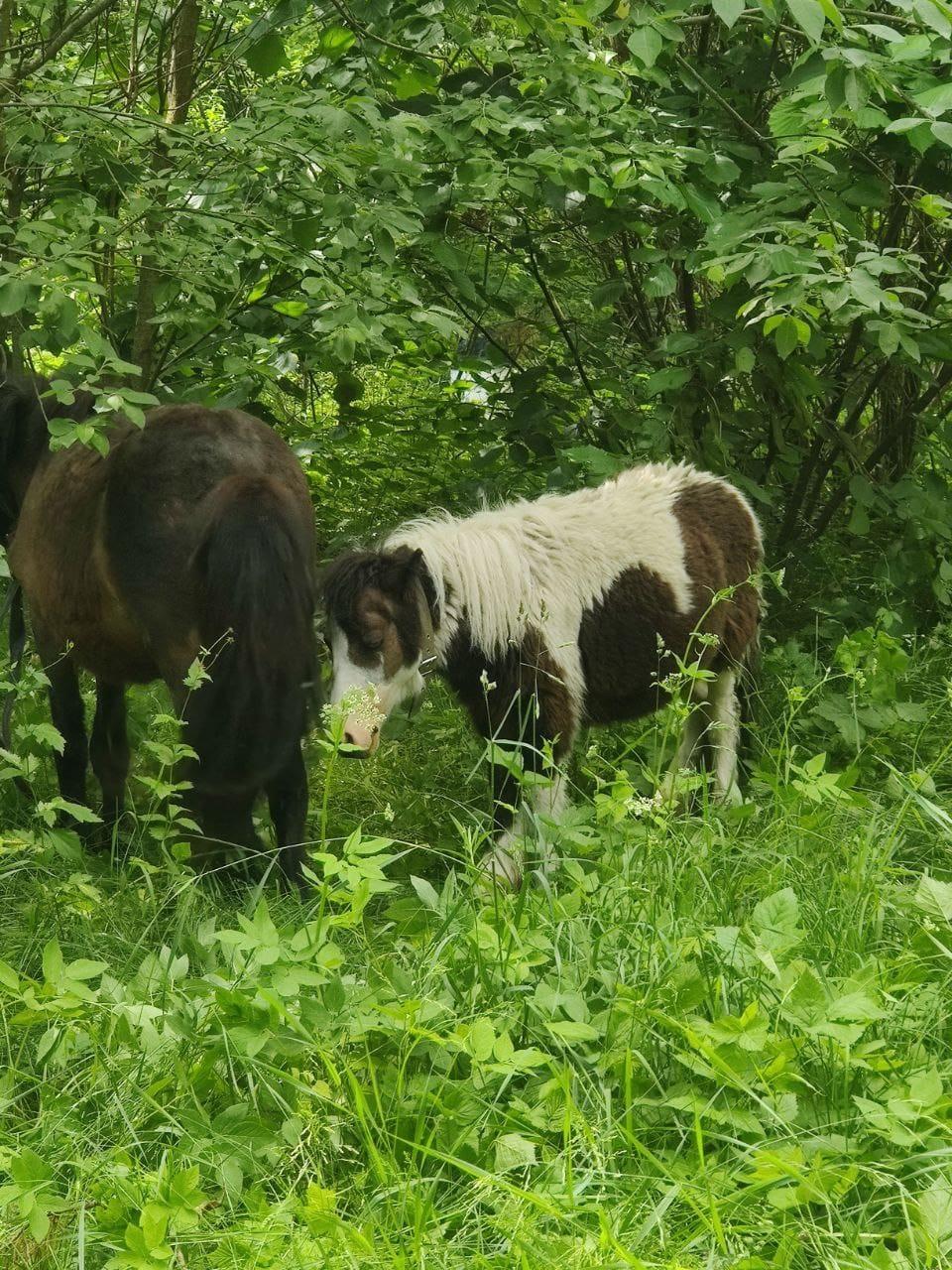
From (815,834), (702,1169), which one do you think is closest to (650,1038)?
(702,1169)

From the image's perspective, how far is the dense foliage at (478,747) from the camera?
2664mm

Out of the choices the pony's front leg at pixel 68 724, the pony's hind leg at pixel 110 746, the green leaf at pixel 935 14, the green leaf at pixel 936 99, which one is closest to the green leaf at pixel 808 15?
the green leaf at pixel 935 14

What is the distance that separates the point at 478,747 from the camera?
212 inches

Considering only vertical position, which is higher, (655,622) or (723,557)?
(723,557)

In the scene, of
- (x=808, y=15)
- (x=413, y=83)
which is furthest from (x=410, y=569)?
(x=413, y=83)

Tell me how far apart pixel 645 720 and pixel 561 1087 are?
315 centimetres

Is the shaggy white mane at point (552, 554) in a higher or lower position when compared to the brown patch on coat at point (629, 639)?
higher

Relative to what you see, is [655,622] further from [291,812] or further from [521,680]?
[291,812]

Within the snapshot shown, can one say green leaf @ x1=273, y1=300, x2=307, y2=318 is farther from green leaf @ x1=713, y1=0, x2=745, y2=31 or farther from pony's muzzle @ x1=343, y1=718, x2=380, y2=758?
green leaf @ x1=713, y1=0, x2=745, y2=31

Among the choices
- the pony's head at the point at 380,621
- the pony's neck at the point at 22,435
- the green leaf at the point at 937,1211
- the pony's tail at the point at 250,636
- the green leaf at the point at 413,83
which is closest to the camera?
the green leaf at the point at 937,1211

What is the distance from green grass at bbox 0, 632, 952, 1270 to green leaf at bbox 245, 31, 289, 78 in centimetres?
336

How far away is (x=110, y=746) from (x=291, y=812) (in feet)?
3.93

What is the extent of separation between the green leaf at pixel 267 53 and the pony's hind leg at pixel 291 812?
2.83 m

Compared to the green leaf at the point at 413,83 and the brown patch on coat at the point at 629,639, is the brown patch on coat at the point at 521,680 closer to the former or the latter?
the brown patch on coat at the point at 629,639
